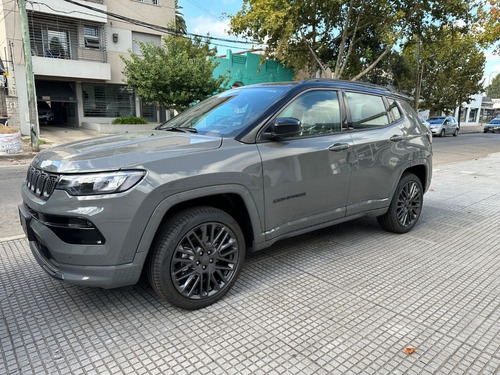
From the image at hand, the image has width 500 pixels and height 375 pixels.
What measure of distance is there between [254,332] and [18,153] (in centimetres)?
1361

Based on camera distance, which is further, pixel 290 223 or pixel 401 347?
pixel 290 223

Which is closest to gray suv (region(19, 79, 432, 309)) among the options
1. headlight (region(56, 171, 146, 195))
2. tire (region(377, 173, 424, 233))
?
headlight (region(56, 171, 146, 195))

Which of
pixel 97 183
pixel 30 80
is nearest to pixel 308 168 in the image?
pixel 97 183

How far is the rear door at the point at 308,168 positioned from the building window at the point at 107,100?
22914 millimetres

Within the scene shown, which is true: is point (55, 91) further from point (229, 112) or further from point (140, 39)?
point (229, 112)

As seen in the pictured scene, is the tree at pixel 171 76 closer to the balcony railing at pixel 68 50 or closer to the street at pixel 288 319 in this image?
the balcony railing at pixel 68 50

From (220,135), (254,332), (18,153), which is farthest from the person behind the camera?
(18,153)

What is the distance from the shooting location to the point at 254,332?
8.42 feet

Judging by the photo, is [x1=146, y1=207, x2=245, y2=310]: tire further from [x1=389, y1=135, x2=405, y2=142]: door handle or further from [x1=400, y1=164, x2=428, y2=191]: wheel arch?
[x1=400, y1=164, x2=428, y2=191]: wheel arch

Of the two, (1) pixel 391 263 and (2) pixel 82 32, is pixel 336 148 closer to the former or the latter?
(1) pixel 391 263

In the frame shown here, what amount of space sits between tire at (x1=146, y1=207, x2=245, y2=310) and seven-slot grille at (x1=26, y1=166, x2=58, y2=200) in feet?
2.56

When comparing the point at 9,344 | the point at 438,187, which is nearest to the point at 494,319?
the point at 9,344

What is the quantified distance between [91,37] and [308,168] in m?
23.0

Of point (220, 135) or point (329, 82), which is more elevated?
point (329, 82)
